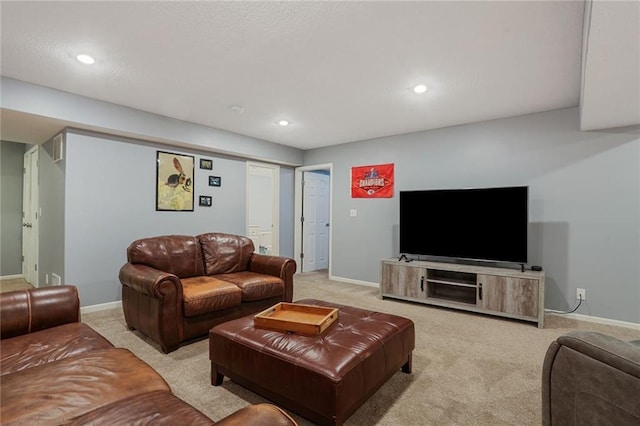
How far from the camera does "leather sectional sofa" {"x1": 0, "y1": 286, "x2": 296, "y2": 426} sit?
3.36ft

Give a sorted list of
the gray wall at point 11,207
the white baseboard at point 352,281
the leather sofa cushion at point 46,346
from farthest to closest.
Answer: the gray wall at point 11,207 → the white baseboard at point 352,281 → the leather sofa cushion at point 46,346

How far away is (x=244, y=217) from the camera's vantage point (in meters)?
5.18

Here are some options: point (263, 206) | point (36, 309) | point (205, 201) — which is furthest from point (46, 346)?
point (263, 206)

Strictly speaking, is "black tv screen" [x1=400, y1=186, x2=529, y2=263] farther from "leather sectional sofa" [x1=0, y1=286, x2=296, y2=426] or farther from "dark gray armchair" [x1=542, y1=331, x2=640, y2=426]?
"leather sectional sofa" [x1=0, y1=286, x2=296, y2=426]

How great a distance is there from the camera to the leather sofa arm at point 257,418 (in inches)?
32.3

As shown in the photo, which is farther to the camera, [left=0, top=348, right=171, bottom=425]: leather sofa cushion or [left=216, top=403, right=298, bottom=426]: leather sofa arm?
[left=0, top=348, right=171, bottom=425]: leather sofa cushion

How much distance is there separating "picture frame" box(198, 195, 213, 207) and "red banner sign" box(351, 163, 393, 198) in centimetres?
230

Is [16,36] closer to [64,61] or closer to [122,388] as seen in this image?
[64,61]

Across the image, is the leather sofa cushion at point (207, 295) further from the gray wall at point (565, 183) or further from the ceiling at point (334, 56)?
the gray wall at point (565, 183)

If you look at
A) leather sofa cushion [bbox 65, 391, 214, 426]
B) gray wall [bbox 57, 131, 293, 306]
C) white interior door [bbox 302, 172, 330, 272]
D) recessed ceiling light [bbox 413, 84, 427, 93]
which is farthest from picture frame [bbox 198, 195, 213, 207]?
leather sofa cushion [bbox 65, 391, 214, 426]

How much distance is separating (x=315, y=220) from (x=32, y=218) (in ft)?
15.4

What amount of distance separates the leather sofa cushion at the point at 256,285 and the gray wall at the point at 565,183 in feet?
8.38

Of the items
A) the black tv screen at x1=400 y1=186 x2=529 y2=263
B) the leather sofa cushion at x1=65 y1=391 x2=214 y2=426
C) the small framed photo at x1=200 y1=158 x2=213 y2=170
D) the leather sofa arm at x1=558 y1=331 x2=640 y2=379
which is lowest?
the leather sofa cushion at x1=65 y1=391 x2=214 y2=426

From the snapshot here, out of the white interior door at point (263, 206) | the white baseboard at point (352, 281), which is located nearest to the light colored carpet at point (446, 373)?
the white baseboard at point (352, 281)
